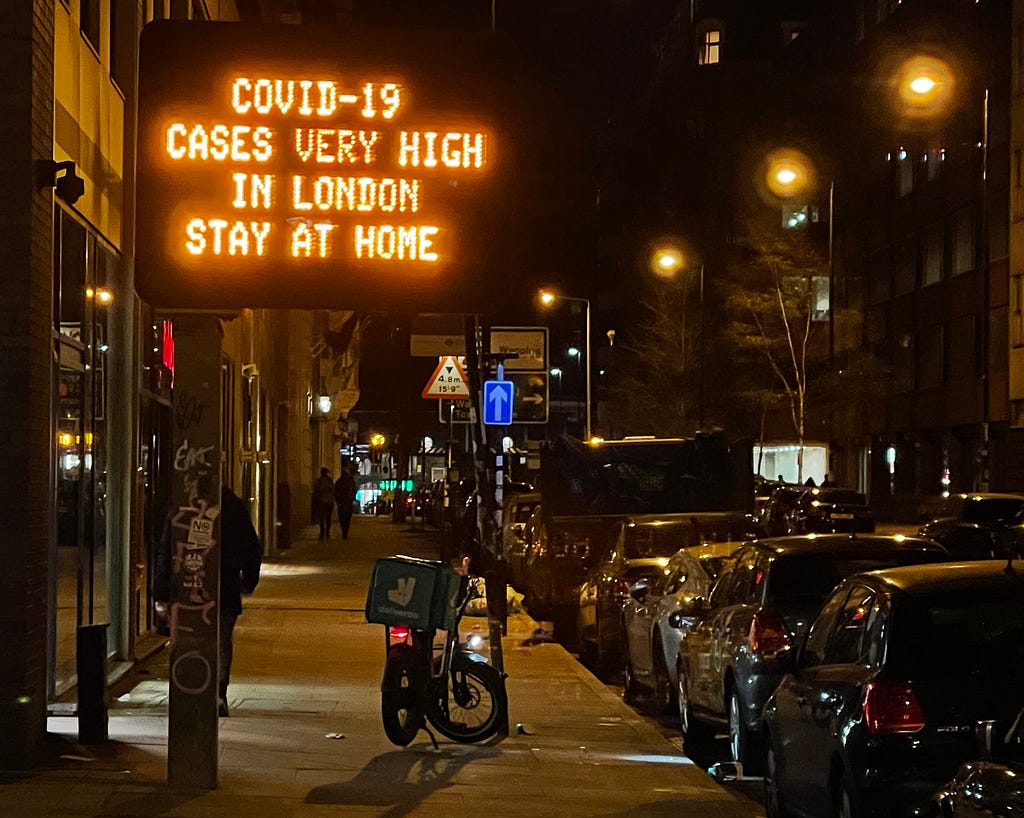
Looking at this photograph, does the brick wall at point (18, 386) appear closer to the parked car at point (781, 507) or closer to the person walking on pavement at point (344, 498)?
the parked car at point (781, 507)

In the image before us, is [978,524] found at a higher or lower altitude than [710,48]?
lower

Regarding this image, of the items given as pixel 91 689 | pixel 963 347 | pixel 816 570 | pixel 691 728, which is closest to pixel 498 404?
pixel 691 728

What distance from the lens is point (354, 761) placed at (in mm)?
11328

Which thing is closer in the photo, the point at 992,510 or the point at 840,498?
the point at 992,510

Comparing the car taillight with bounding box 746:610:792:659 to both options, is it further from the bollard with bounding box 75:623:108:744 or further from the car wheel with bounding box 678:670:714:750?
the bollard with bounding box 75:623:108:744

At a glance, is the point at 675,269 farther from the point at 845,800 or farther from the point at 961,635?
the point at 845,800

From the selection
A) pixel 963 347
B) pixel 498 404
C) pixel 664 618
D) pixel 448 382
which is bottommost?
pixel 664 618

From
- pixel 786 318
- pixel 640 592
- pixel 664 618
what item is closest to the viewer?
pixel 664 618

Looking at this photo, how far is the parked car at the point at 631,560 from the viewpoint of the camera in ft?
60.2

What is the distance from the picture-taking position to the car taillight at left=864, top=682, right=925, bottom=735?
761 cm

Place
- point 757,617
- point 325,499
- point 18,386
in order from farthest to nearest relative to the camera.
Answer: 1. point 325,499
2. point 757,617
3. point 18,386

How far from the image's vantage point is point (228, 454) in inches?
967

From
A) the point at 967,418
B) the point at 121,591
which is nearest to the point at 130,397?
the point at 121,591

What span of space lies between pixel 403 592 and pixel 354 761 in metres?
1.20
